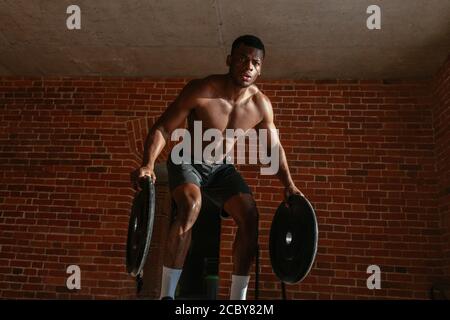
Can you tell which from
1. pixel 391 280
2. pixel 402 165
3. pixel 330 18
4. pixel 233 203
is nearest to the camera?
pixel 233 203

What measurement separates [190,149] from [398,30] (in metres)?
2.64

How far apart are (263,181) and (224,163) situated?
2.09 metres

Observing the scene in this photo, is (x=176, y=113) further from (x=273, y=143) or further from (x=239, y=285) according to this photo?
(x=239, y=285)

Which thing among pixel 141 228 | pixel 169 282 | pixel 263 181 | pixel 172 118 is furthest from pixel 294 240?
pixel 263 181

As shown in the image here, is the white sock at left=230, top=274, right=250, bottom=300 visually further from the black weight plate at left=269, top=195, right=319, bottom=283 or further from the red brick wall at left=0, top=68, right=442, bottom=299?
the red brick wall at left=0, top=68, right=442, bottom=299

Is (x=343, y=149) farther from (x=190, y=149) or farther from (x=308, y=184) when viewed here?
(x=190, y=149)

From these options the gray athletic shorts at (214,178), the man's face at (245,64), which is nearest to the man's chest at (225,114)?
the man's face at (245,64)

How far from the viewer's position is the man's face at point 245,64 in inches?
105

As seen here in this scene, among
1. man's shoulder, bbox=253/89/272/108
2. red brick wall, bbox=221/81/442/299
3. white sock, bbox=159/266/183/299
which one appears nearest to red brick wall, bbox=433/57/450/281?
red brick wall, bbox=221/81/442/299

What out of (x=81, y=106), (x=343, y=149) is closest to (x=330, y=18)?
(x=343, y=149)

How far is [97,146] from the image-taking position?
5.10m

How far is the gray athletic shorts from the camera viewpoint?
8.53 feet

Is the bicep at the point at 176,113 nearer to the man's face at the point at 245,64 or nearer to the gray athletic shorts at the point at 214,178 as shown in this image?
the gray athletic shorts at the point at 214,178

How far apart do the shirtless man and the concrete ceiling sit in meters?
1.36
